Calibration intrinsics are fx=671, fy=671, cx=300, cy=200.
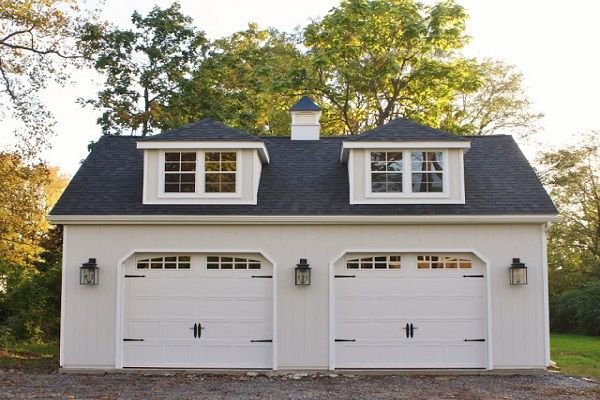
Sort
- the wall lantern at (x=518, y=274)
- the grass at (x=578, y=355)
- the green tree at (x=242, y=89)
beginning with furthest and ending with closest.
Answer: the green tree at (x=242, y=89)
the grass at (x=578, y=355)
the wall lantern at (x=518, y=274)

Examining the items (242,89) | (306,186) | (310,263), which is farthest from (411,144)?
Answer: (242,89)

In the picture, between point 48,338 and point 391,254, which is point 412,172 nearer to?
point 391,254

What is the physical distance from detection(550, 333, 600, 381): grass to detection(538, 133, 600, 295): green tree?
803 cm

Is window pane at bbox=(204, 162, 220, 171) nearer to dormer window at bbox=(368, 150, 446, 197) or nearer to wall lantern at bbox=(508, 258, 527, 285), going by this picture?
dormer window at bbox=(368, 150, 446, 197)

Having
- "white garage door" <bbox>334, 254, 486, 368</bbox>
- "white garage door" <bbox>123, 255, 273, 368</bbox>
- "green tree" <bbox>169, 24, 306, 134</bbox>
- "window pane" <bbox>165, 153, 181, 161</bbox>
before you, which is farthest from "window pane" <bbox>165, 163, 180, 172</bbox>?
"green tree" <bbox>169, 24, 306, 134</bbox>

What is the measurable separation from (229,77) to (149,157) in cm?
1251

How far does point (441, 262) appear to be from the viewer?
1275cm

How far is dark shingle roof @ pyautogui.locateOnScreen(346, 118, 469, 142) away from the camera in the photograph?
13070mm

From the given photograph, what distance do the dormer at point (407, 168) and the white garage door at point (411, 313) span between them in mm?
1159

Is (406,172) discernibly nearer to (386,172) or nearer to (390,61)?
(386,172)

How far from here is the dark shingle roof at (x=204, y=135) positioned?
1301cm

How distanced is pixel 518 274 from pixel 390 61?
1357 cm

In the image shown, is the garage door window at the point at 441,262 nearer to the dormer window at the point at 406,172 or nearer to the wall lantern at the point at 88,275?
the dormer window at the point at 406,172

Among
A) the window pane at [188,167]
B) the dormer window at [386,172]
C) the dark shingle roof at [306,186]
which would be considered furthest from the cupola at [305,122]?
the window pane at [188,167]
